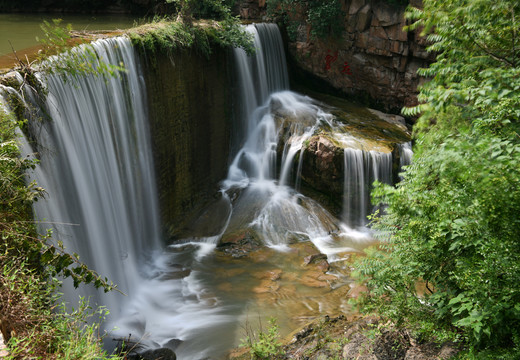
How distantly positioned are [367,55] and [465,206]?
35.3 feet

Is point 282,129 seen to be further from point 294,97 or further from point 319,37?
point 319,37

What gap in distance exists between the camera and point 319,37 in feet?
43.7

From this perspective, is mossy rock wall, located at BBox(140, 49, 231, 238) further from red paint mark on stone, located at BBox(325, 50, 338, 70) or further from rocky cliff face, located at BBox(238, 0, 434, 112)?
red paint mark on stone, located at BBox(325, 50, 338, 70)

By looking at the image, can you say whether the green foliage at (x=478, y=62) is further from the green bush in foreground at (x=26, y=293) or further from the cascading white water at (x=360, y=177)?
the cascading white water at (x=360, y=177)

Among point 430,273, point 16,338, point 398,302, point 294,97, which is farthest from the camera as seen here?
point 294,97

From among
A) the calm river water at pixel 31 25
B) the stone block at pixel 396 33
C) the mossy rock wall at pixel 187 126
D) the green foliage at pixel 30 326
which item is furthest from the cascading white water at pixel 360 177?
the green foliage at pixel 30 326

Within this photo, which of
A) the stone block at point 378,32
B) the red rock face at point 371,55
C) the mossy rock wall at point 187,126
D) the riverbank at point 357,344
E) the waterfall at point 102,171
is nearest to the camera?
the riverbank at point 357,344

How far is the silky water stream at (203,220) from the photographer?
20.1 ft

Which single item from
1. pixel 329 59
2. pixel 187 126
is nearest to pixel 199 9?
pixel 187 126

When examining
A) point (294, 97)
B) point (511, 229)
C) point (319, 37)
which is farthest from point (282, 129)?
point (511, 229)

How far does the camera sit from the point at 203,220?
31.4 ft

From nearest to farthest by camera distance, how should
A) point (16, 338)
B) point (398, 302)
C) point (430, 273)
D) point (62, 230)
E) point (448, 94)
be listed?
point (16, 338) → point (448, 94) → point (430, 273) → point (398, 302) → point (62, 230)

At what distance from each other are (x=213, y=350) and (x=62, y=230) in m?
2.86

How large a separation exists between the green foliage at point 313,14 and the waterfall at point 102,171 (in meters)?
7.21
